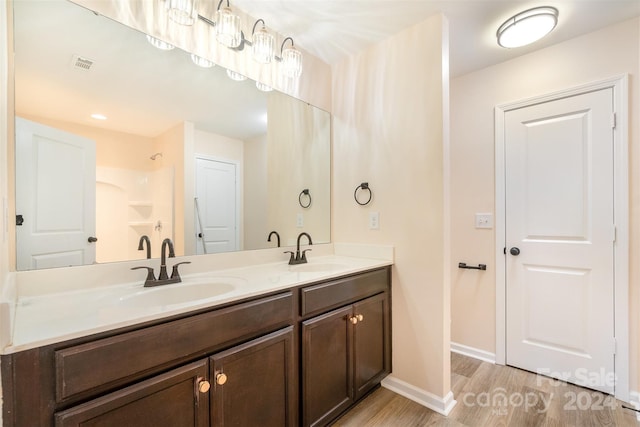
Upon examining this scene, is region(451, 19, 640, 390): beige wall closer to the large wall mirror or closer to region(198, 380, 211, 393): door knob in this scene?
the large wall mirror

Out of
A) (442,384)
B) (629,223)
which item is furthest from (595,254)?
(442,384)

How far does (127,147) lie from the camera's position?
1298 millimetres

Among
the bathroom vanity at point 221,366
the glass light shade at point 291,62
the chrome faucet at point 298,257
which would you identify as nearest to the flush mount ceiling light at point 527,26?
the glass light shade at point 291,62

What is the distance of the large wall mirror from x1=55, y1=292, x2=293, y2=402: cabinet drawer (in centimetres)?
59

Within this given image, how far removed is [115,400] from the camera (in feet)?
2.54

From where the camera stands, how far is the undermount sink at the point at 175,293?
3.66 feet

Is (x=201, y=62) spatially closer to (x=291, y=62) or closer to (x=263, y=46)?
(x=263, y=46)

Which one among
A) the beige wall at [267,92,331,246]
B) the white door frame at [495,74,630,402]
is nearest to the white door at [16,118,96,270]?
the beige wall at [267,92,331,246]

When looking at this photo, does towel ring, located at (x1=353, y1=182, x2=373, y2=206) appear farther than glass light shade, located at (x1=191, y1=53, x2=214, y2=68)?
Yes

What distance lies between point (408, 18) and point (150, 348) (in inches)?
85.8

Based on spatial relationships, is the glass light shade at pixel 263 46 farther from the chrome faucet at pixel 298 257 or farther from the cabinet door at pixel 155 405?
the cabinet door at pixel 155 405

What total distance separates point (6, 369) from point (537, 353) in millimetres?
2804

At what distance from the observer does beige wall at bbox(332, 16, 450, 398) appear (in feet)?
5.55

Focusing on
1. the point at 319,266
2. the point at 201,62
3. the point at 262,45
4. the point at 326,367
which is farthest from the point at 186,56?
the point at 326,367
